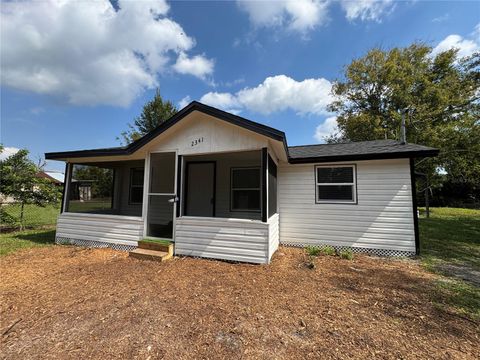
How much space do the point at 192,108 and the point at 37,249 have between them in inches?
→ 227

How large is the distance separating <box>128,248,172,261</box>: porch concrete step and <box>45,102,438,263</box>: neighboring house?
0.37 meters

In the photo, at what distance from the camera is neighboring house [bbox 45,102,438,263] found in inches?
209

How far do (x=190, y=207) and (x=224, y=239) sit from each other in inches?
127

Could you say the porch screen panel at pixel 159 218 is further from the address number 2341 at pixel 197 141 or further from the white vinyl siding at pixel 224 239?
the address number 2341 at pixel 197 141

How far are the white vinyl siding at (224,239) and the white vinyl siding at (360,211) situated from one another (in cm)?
203

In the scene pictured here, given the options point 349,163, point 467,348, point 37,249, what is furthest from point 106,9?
point 467,348

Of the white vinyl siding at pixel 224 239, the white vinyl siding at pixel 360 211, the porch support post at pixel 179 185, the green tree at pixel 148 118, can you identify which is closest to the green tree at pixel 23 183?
the porch support post at pixel 179 185

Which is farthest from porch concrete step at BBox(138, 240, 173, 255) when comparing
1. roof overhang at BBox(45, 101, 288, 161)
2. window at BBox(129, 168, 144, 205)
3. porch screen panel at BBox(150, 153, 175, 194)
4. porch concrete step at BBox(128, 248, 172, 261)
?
window at BBox(129, 168, 144, 205)

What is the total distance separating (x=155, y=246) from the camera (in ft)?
18.7

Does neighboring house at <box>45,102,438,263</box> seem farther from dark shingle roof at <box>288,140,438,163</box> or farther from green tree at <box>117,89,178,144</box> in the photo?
green tree at <box>117,89,178,144</box>

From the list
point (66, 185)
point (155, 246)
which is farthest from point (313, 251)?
point (66, 185)

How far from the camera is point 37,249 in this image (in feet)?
20.4

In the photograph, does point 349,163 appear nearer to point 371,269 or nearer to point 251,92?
point 371,269

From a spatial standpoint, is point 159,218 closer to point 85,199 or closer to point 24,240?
point 24,240
